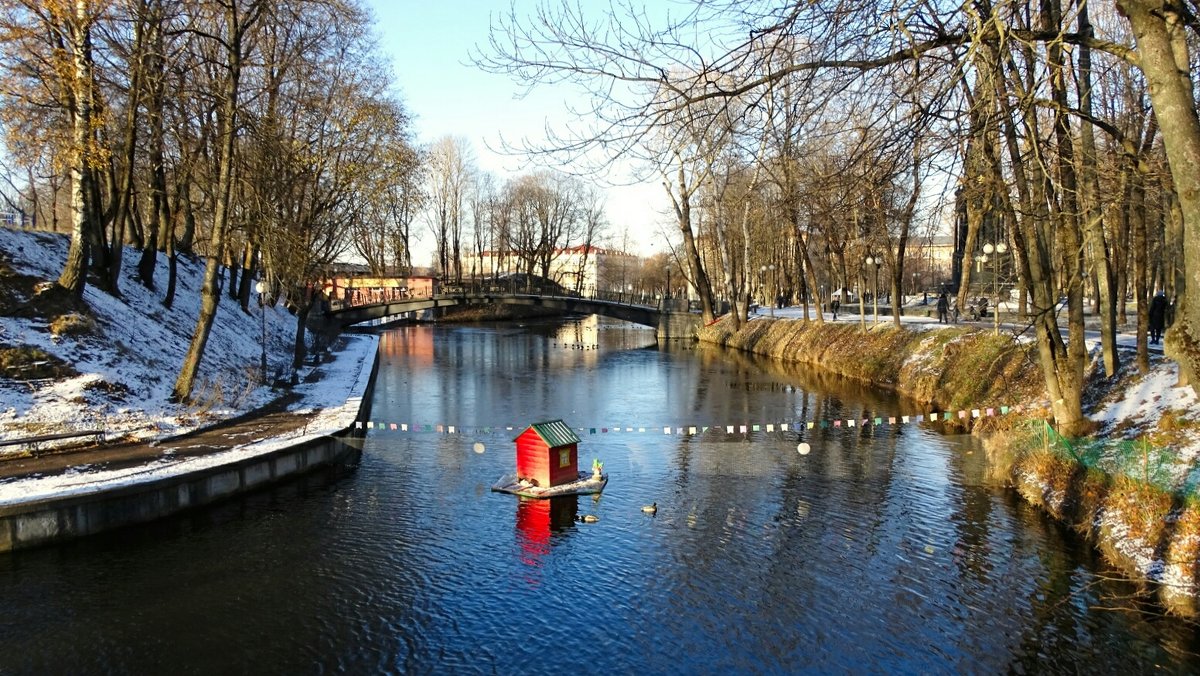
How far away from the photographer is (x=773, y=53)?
6910mm

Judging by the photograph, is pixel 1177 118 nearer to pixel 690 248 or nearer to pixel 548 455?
pixel 548 455

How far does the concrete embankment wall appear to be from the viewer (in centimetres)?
1176

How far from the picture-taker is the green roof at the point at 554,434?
15531 mm

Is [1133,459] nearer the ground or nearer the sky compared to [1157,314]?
nearer the ground

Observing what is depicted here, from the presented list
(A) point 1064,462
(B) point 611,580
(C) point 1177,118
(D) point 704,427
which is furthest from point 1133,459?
(D) point 704,427

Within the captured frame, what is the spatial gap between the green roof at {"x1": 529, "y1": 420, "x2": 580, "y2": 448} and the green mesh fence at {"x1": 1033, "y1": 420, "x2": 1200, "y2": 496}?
8955mm

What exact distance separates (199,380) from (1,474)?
8.06 meters

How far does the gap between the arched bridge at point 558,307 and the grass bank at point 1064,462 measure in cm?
2494

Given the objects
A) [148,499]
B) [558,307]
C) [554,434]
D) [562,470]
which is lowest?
[562,470]

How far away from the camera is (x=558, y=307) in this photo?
59.0 meters

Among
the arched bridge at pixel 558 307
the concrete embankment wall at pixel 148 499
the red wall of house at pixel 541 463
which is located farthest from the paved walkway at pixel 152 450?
the arched bridge at pixel 558 307

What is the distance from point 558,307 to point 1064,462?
4646 cm

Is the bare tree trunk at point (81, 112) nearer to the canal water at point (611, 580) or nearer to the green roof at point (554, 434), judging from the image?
the canal water at point (611, 580)

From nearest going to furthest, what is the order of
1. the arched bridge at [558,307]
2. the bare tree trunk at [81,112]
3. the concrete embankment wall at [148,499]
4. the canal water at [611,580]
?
1. the canal water at [611,580]
2. the concrete embankment wall at [148,499]
3. the bare tree trunk at [81,112]
4. the arched bridge at [558,307]
